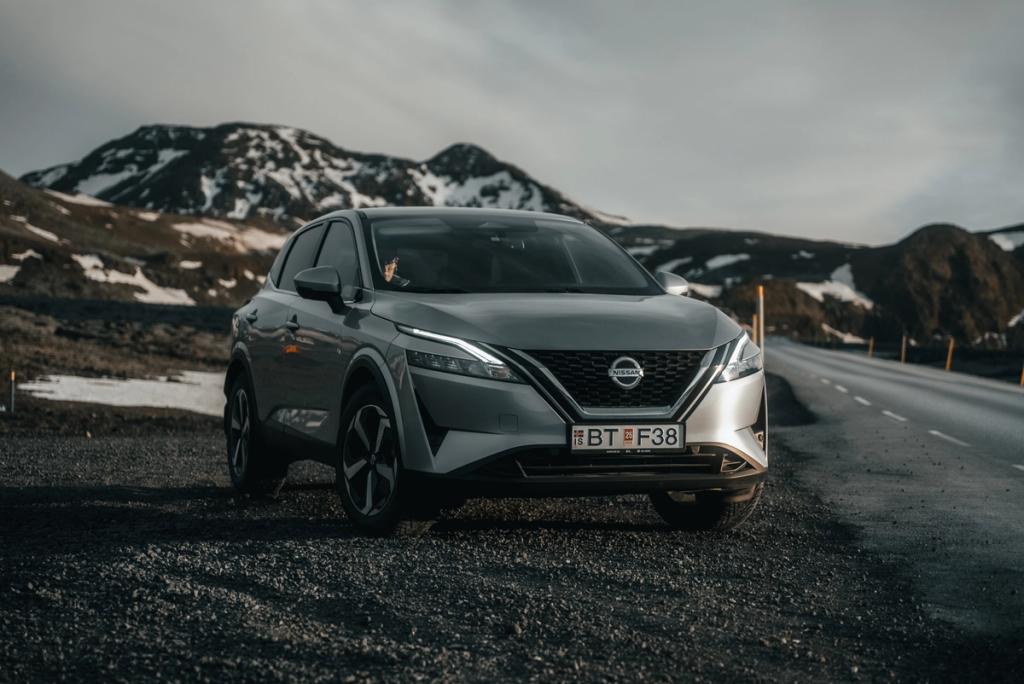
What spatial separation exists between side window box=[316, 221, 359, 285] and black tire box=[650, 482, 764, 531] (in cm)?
230

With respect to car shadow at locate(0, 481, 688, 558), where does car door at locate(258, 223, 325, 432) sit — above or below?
above

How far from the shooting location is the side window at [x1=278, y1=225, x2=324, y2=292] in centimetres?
804

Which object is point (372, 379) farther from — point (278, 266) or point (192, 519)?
point (278, 266)

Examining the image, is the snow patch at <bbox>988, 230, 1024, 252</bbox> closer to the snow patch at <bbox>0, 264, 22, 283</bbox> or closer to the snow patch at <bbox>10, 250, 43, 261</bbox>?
the snow patch at <bbox>10, 250, 43, 261</bbox>

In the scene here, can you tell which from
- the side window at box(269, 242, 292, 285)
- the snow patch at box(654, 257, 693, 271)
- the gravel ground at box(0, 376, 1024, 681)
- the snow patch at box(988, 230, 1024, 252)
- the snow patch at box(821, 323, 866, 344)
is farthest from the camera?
the snow patch at box(654, 257, 693, 271)

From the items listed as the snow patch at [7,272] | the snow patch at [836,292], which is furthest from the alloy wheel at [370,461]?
the snow patch at [836,292]

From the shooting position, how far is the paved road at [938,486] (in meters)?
5.46

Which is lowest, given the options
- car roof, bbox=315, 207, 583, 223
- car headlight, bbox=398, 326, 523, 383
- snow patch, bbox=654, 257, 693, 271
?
car headlight, bbox=398, 326, 523, 383

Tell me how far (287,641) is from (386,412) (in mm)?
2007

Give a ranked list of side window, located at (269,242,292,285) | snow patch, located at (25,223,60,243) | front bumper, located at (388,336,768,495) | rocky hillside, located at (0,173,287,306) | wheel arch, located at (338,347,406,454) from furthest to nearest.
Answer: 1. snow patch, located at (25,223,60,243)
2. rocky hillside, located at (0,173,287,306)
3. side window, located at (269,242,292,285)
4. wheel arch, located at (338,347,406,454)
5. front bumper, located at (388,336,768,495)

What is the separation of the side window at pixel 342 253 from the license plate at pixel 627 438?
200 centimetres

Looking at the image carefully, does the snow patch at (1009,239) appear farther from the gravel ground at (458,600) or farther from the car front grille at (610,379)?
the car front grille at (610,379)

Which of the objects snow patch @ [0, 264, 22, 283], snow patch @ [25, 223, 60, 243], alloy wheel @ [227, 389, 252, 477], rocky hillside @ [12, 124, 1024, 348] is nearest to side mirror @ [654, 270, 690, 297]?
alloy wheel @ [227, 389, 252, 477]

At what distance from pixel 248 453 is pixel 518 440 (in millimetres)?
3222
